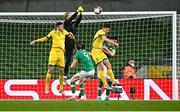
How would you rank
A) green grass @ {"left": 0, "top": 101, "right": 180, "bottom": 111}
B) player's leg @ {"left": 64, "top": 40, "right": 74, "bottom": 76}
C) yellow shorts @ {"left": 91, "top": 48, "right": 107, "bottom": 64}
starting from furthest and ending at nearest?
player's leg @ {"left": 64, "top": 40, "right": 74, "bottom": 76} < yellow shorts @ {"left": 91, "top": 48, "right": 107, "bottom": 64} < green grass @ {"left": 0, "top": 101, "right": 180, "bottom": 111}

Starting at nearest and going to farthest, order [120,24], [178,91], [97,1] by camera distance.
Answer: [178,91]
[120,24]
[97,1]

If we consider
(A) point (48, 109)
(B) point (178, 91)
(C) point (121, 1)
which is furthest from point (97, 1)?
(A) point (48, 109)

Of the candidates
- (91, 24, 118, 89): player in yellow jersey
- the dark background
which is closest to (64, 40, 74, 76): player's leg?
(91, 24, 118, 89): player in yellow jersey

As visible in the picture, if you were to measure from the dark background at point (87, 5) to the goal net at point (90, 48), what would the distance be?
713cm

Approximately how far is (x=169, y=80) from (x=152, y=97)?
63cm

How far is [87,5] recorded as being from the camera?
27.2 meters

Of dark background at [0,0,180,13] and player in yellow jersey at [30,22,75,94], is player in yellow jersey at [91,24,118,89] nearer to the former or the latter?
player in yellow jersey at [30,22,75,94]

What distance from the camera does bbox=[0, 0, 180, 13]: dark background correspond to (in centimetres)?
2652

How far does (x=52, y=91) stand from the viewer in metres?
18.2

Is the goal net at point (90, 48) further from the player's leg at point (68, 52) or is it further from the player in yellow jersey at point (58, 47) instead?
the player in yellow jersey at point (58, 47)

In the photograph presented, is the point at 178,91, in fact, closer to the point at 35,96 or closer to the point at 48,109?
the point at 35,96

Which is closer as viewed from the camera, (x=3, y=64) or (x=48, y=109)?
(x=48, y=109)

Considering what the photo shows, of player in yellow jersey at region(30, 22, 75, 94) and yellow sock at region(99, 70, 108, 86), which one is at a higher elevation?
player in yellow jersey at region(30, 22, 75, 94)

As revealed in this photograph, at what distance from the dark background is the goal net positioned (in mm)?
7127
